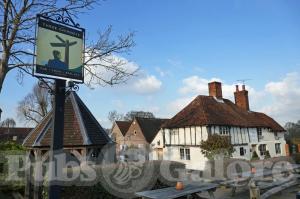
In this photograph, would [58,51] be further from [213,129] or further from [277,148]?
[277,148]

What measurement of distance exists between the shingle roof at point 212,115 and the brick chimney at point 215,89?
2.17ft

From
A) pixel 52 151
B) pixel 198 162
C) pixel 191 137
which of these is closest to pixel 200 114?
pixel 191 137

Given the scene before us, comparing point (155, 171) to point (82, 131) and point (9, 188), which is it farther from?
point (9, 188)

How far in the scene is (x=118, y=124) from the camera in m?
50.0

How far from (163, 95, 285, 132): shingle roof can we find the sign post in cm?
2060

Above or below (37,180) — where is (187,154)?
below

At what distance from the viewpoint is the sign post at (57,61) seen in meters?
5.59

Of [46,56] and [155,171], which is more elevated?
[46,56]

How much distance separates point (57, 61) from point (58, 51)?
0.22 m

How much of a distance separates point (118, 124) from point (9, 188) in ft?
128

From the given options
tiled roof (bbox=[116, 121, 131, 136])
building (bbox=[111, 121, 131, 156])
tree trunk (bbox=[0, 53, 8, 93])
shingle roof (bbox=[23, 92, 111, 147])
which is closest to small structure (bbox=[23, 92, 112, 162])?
shingle roof (bbox=[23, 92, 111, 147])

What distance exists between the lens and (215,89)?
3123cm

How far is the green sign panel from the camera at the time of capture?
5562mm

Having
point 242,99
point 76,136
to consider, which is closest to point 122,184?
point 76,136
